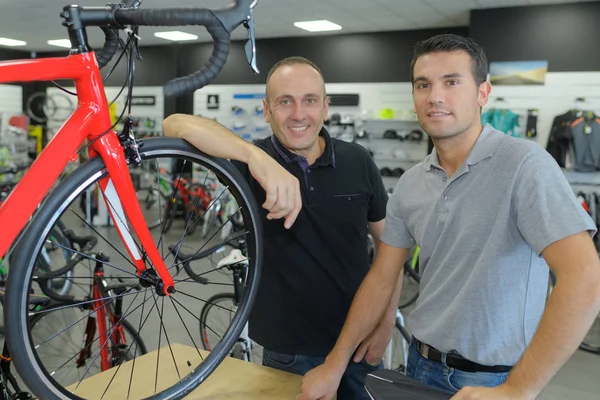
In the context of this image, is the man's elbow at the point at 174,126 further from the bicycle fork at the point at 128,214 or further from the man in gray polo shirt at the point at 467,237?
the man in gray polo shirt at the point at 467,237

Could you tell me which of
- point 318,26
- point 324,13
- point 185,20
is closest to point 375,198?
point 185,20

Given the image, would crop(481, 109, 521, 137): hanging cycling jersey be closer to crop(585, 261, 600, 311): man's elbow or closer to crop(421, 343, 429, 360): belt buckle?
crop(421, 343, 429, 360): belt buckle

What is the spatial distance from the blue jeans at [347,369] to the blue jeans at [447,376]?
1.12 ft

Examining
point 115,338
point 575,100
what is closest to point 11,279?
point 115,338

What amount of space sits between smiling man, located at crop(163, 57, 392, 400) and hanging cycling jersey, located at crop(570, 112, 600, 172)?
20.2ft


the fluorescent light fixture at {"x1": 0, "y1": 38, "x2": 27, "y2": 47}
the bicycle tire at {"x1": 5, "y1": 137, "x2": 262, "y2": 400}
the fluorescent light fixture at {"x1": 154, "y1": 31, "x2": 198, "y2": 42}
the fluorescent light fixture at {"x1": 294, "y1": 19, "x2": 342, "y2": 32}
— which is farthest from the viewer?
the fluorescent light fixture at {"x1": 0, "y1": 38, "x2": 27, "y2": 47}

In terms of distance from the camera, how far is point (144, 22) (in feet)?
3.23

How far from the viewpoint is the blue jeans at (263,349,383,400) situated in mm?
1955

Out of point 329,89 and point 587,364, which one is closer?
point 587,364

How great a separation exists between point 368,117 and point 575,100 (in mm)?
3440

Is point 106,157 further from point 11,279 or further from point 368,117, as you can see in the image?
point 368,117

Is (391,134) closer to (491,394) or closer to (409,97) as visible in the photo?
(409,97)

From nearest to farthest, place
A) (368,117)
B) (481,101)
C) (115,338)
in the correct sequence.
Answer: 1. (481,101)
2. (115,338)
3. (368,117)

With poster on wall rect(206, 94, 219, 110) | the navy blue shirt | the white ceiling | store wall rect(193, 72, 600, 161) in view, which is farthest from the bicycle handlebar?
poster on wall rect(206, 94, 219, 110)
